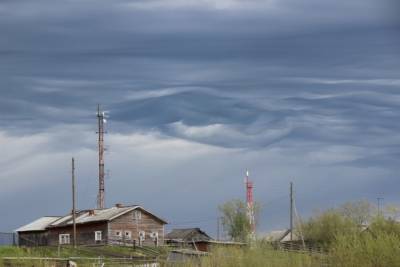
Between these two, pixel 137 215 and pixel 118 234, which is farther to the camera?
pixel 137 215

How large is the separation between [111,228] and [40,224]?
1235 centimetres

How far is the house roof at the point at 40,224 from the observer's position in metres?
66.9

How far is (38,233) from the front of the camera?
66.9 m

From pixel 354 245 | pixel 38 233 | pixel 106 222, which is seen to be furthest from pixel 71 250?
pixel 354 245

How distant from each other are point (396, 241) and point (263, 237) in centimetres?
421

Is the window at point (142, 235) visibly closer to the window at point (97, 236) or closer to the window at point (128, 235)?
the window at point (128, 235)

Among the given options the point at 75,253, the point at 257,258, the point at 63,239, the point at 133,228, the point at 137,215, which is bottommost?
the point at 257,258

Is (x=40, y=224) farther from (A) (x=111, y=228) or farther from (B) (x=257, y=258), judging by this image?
(B) (x=257, y=258)

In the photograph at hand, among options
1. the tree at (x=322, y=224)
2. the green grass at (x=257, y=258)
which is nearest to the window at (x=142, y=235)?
the tree at (x=322, y=224)

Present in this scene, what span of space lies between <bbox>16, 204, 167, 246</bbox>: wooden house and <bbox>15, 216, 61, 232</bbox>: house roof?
147cm

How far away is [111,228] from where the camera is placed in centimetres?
5859

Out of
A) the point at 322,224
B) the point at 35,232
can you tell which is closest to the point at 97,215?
the point at 35,232

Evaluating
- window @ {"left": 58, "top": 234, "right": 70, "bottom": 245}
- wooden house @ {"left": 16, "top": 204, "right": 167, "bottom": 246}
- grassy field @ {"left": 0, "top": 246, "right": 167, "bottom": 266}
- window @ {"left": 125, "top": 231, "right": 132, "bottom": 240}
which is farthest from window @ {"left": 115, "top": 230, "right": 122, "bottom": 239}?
grassy field @ {"left": 0, "top": 246, "right": 167, "bottom": 266}

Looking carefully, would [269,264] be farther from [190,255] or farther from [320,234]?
[320,234]
